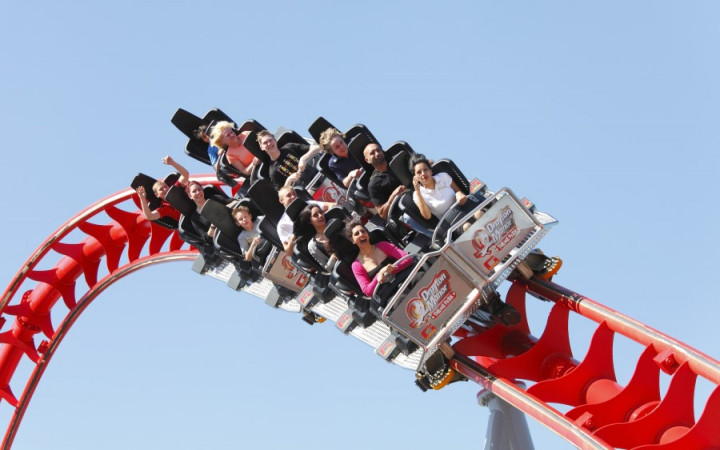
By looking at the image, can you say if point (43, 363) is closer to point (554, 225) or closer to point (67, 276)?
point (67, 276)

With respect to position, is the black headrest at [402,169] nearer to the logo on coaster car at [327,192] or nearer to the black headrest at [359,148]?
the black headrest at [359,148]

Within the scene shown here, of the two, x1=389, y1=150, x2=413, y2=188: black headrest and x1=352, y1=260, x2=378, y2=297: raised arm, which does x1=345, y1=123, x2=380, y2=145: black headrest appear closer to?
x1=389, y1=150, x2=413, y2=188: black headrest

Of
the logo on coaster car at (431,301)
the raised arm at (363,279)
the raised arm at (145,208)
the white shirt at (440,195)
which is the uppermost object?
the raised arm at (145,208)

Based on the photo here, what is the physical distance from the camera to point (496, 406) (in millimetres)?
8289

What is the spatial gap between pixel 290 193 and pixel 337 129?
51.3 inches

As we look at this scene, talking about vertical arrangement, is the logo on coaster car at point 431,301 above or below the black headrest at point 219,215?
below

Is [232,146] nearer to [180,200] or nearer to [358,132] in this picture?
[180,200]

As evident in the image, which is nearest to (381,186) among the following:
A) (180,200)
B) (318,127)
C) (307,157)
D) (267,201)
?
(267,201)

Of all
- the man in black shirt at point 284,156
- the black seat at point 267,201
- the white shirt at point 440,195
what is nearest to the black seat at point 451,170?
the white shirt at point 440,195

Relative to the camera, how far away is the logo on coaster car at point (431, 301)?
7324mm

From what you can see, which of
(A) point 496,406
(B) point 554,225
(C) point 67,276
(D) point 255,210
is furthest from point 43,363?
→ (B) point 554,225

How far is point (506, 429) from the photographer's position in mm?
8203

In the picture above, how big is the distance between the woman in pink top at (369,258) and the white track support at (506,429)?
4.84 feet

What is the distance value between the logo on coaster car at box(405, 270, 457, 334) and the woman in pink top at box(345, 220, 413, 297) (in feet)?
0.94
